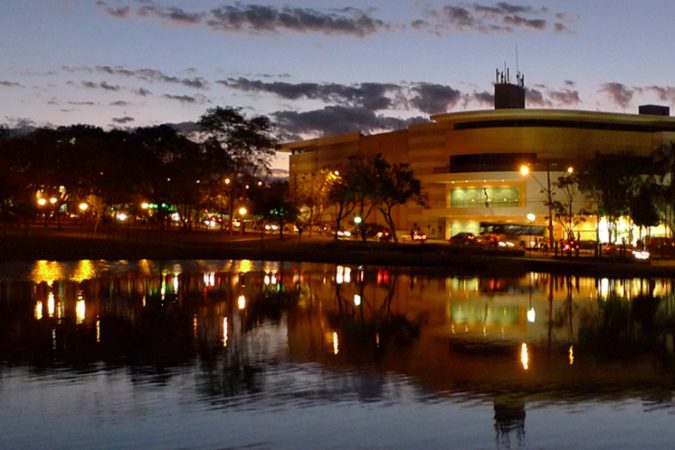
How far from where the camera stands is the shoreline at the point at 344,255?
172 ft

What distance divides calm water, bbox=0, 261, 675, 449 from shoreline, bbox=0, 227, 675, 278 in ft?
51.8

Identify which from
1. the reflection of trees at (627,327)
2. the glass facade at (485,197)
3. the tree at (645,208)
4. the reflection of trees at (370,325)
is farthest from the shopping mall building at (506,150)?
the reflection of trees at (370,325)

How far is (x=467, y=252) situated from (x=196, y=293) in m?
28.6

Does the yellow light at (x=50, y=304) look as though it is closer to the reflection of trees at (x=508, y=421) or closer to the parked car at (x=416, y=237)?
the reflection of trees at (x=508, y=421)

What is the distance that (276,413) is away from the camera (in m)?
15.2

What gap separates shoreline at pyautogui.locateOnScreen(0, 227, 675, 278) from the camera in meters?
52.6

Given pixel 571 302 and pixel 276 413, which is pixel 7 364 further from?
pixel 571 302

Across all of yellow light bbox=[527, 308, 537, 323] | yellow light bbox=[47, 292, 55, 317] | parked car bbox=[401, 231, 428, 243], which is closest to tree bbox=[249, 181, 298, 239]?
parked car bbox=[401, 231, 428, 243]

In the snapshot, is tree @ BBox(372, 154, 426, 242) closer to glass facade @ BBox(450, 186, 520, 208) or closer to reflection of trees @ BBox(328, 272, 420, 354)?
glass facade @ BBox(450, 186, 520, 208)

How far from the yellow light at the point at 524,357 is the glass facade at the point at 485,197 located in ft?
268

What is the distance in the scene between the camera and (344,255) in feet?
208

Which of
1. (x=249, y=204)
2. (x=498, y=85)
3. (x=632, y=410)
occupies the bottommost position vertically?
(x=632, y=410)

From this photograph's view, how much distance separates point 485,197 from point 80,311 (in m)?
80.6

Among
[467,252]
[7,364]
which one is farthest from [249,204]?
[7,364]
